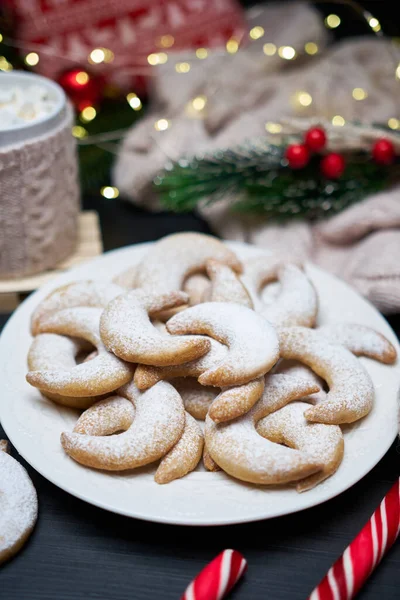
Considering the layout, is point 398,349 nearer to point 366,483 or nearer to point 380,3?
point 366,483

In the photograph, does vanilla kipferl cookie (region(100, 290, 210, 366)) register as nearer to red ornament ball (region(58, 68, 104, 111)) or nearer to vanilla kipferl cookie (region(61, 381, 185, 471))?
vanilla kipferl cookie (region(61, 381, 185, 471))

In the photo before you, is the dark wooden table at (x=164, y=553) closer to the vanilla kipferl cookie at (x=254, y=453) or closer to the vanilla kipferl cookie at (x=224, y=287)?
the vanilla kipferl cookie at (x=254, y=453)

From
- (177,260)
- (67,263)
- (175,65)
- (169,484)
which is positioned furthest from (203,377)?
(175,65)

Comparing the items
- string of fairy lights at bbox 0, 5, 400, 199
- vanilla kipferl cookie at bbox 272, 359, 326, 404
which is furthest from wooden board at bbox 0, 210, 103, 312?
vanilla kipferl cookie at bbox 272, 359, 326, 404

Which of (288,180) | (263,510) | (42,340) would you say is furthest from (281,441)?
(288,180)

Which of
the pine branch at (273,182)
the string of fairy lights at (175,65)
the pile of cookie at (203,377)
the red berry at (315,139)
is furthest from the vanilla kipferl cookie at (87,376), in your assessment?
the string of fairy lights at (175,65)

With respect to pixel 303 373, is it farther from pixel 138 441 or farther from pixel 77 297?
pixel 77 297

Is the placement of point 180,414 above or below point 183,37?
below
